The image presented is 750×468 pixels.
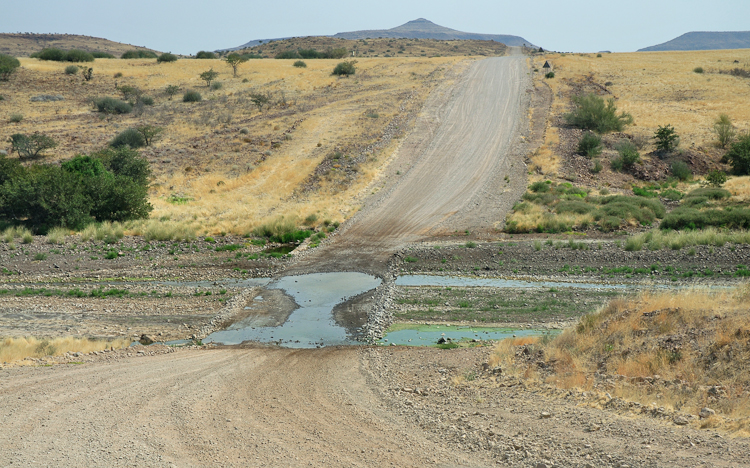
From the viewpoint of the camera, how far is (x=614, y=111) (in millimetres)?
45062

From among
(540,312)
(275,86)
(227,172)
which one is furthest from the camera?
(275,86)

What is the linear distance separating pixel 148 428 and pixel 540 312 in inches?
487

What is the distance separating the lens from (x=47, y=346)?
1438cm

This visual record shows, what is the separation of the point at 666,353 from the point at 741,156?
1300 inches

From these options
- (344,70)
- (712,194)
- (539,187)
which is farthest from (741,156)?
(344,70)

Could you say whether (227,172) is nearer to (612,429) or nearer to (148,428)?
(148,428)

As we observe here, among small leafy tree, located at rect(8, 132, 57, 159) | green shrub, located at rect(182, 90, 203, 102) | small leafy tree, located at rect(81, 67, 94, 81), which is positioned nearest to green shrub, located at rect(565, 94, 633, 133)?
green shrub, located at rect(182, 90, 203, 102)

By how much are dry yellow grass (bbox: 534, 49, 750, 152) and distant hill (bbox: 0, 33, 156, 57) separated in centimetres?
11477

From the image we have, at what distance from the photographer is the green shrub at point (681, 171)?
3566 cm

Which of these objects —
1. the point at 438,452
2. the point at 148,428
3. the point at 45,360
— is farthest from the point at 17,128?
the point at 438,452

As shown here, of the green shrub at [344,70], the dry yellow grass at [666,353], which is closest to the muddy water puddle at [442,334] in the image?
the dry yellow grass at [666,353]

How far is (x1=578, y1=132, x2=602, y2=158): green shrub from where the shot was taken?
37.6m

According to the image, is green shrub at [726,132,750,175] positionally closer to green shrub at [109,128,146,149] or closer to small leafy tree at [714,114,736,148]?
small leafy tree at [714,114,736,148]

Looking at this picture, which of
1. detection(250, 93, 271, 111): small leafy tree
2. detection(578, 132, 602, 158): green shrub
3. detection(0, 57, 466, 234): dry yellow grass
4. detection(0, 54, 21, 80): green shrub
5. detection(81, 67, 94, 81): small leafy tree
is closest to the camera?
detection(0, 57, 466, 234): dry yellow grass
